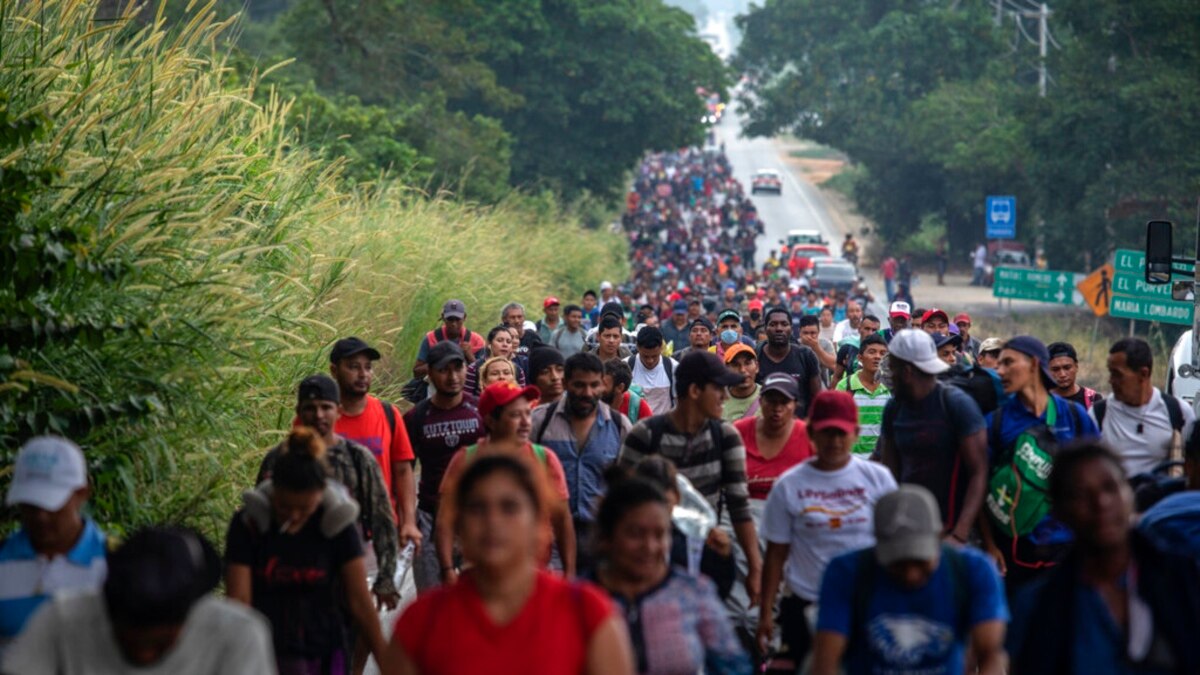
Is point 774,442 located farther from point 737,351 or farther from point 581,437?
point 737,351

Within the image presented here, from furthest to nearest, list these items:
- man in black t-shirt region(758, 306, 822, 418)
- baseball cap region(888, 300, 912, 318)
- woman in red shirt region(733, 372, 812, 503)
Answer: baseball cap region(888, 300, 912, 318), man in black t-shirt region(758, 306, 822, 418), woman in red shirt region(733, 372, 812, 503)

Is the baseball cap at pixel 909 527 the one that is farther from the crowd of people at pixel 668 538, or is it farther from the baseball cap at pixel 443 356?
the baseball cap at pixel 443 356

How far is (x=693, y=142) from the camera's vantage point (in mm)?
50188

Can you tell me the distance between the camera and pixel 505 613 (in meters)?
4.16

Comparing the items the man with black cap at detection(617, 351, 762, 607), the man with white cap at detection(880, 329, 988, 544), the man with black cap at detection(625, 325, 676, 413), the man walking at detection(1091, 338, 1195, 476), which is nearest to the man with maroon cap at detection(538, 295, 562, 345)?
the man with black cap at detection(625, 325, 676, 413)

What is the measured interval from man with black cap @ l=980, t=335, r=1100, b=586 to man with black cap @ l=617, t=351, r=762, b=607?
1.19 meters

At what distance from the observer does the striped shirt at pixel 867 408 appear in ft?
34.7

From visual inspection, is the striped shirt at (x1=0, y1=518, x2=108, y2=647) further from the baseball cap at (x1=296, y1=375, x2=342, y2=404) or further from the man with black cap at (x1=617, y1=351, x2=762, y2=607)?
the man with black cap at (x1=617, y1=351, x2=762, y2=607)

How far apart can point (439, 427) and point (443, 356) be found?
0.36 m

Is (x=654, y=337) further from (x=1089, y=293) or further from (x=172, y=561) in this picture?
(x=1089, y=293)

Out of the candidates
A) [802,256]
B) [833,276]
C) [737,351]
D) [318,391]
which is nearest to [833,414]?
[318,391]

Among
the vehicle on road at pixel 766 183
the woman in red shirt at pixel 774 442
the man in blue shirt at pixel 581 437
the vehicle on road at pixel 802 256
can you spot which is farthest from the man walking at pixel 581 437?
the vehicle on road at pixel 766 183

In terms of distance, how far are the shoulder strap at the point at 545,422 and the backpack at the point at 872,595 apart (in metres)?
3.37

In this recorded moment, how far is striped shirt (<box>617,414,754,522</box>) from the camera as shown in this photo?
24.7ft
